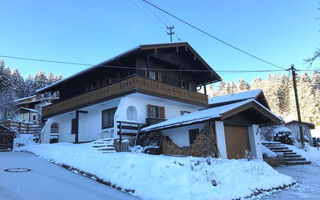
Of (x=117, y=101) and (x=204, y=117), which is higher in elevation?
(x=117, y=101)

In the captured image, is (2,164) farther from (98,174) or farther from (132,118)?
(132,118)

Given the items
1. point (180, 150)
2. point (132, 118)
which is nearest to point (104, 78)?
point (132, 118)

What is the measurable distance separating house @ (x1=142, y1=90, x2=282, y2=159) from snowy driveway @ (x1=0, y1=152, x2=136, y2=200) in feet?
19.2

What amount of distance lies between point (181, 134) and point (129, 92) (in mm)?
4899

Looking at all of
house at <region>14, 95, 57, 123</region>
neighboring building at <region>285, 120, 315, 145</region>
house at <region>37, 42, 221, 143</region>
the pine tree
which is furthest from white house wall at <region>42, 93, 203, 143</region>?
the pine tree

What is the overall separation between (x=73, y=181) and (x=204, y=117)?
21.2 ft

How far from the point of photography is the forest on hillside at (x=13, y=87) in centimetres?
3917

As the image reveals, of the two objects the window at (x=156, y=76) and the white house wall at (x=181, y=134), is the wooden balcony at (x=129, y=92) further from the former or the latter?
the white house wall at (x=181, y=134)

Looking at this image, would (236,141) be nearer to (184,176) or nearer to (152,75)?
(184,176)

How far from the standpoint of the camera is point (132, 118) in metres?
18.0

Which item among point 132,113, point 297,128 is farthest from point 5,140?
point 297,128

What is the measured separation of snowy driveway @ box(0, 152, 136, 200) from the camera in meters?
6.27

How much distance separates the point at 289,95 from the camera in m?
63.1

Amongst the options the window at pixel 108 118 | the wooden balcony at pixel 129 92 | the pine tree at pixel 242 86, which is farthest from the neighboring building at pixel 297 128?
the pine tree at pixel 242 86
